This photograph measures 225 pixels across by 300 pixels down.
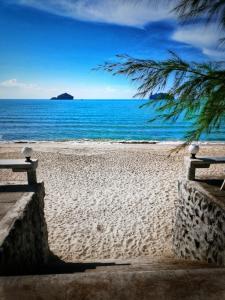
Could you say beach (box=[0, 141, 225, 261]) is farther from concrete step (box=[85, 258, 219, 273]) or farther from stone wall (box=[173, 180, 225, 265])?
concrete step (box=[85, 258, 219, 273])

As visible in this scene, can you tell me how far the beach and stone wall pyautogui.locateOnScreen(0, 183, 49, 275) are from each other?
158 cm

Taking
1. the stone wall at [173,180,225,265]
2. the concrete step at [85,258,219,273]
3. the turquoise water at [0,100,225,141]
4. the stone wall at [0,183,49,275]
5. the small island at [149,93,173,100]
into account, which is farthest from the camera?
the turquoise water at [0,100,225,141]

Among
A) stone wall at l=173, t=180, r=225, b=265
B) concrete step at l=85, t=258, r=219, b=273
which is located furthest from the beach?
concrete step at l=85, t=258, r=219, b=273

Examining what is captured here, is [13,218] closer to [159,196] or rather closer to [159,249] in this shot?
[159,249]

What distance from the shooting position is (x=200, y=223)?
4.43 metres

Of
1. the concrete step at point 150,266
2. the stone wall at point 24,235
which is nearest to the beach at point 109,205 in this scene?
the concrete step at point 150,266

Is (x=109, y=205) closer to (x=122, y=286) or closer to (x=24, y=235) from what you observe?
(x=24, y=235)

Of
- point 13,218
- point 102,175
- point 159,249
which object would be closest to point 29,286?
point 13,218

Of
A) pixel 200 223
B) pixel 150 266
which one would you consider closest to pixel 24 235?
pixel 150 266

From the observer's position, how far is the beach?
6.01 metres

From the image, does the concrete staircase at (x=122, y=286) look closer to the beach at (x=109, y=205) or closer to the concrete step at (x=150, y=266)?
the concrete step at (x=150, y=266)

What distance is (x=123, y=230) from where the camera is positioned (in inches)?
266

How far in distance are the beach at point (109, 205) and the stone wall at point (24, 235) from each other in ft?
5.18

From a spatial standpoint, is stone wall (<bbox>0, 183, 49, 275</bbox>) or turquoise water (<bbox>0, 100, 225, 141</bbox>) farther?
turquoise water (<bbox>0, 100, 225, 141</bbox>)
